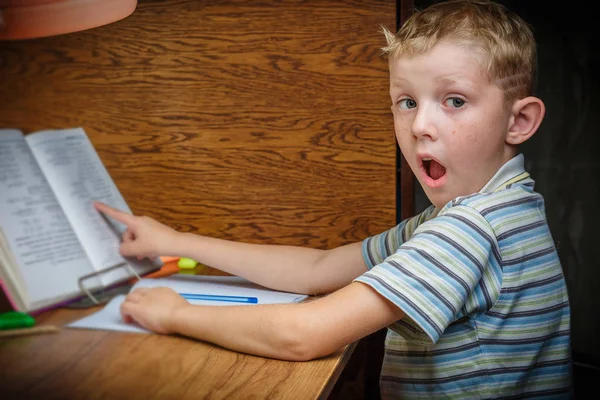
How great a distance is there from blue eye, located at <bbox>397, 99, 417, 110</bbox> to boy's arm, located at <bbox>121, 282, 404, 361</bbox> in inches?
8.6

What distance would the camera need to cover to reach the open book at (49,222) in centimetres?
55

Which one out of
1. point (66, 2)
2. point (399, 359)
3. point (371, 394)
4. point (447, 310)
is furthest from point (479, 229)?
point (371, 394)

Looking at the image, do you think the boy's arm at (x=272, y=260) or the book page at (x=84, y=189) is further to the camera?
the boy's arm at (x=272, y=260)

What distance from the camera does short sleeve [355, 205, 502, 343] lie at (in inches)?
28.5

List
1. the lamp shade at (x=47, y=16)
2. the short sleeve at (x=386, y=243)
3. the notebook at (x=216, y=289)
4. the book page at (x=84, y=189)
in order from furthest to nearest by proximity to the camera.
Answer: the short sleeve at (x=386, y=243)
the notebook at (x=216, y=289)
the book page at (x=84, y=189)
the lamp shade at (x=47, y=16)

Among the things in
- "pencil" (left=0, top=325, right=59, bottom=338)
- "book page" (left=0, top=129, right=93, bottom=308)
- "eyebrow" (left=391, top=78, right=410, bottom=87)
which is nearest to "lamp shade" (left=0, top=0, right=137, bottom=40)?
"book page" (left=0, top=129, right=93, bottom=308)

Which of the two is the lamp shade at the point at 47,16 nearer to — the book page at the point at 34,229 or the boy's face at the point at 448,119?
the book page at the point at 34,229

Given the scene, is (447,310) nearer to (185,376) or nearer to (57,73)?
(185,376)

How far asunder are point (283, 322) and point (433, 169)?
10.0 inches

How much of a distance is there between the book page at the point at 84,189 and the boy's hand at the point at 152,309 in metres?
0.03

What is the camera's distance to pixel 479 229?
76 centimetres

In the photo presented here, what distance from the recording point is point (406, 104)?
2.69 ft

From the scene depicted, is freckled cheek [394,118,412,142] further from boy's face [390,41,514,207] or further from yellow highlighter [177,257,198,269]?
yellow highlighter [177,257,198,269]

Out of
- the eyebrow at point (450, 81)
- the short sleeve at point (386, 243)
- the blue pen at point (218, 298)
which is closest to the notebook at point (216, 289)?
the blue pen at point (218, 298)
